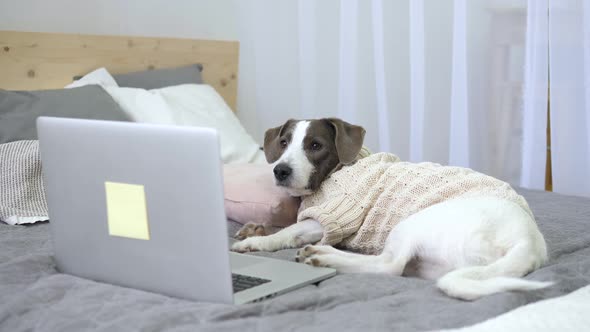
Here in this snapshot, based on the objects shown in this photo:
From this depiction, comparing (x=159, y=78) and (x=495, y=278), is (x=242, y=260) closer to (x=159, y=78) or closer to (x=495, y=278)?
(x=495, y=278)

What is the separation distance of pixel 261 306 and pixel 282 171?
87 cm

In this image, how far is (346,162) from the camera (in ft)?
7.51

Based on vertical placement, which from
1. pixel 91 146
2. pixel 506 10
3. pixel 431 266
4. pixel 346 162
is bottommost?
pixel 431 266

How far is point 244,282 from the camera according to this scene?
157cm

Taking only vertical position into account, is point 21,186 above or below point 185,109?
below

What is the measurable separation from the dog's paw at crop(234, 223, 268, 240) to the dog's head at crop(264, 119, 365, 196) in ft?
0.48

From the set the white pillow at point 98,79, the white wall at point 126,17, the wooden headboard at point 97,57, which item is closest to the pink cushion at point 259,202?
the white pillow at point 98,79

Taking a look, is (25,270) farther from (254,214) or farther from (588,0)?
(588,0)

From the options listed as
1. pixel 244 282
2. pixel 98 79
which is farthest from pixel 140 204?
pixel 98 79

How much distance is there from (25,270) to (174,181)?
0.51m

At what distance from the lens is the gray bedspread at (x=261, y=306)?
1.32 m

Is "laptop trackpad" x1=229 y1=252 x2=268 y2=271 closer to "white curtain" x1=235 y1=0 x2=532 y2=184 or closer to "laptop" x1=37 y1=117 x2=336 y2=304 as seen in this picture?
"laptop" x1=37 y1=117 x2=336 y2=304

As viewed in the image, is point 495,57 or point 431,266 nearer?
point 431,266

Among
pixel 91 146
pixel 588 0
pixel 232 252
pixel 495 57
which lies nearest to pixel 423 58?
pixel 495 57
